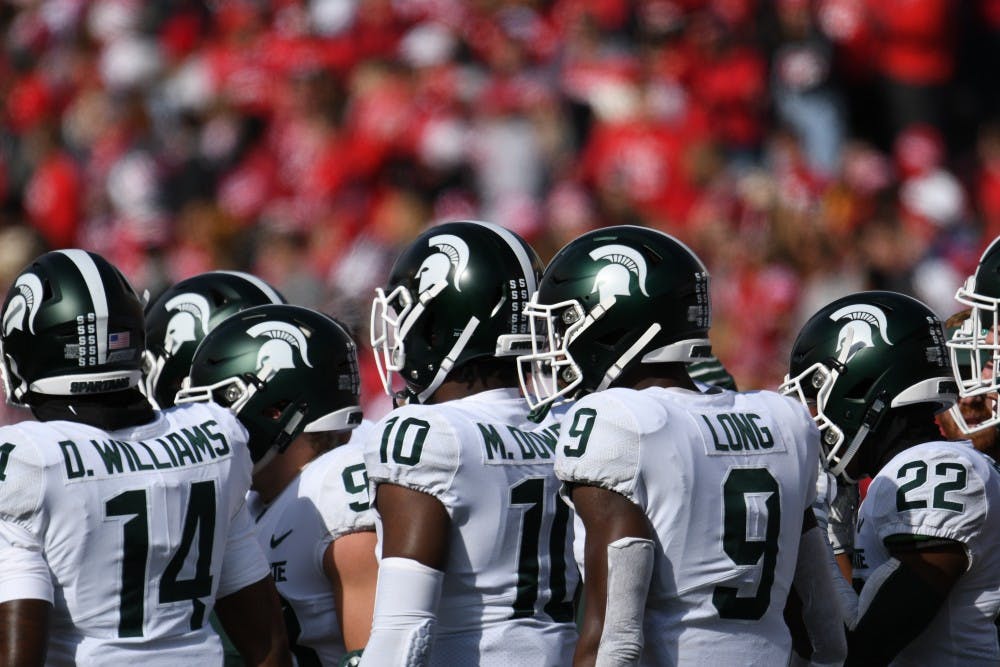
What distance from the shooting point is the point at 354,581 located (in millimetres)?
3660

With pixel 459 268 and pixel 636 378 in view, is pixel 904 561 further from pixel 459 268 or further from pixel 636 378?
pixel 459 268

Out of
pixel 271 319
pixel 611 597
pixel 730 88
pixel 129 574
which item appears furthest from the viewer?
pixel 730 88

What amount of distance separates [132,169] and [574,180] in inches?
157

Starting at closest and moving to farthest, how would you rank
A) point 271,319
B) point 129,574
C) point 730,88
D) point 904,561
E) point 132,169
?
point 129,574
point 904,561
point 271,319
point 730,88
point 132,169

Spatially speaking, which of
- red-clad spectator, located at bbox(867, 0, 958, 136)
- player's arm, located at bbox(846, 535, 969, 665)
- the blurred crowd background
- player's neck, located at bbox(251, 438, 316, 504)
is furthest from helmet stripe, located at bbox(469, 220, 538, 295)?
red-clad spectator, located at bbox(867, 0, 958, 136)

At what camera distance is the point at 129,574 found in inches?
127

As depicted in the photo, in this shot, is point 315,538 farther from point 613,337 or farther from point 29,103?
point 29,103

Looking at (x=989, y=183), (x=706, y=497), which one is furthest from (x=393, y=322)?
(x=989, y=183)

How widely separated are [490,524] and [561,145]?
293 inches

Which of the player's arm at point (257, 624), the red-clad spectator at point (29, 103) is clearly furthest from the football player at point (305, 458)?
the red-clad spectator at point (29, 103)

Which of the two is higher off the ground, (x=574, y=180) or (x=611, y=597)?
(x=574, y=180)

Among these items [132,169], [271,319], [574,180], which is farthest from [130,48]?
[271,319]

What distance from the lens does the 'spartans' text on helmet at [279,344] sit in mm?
4074

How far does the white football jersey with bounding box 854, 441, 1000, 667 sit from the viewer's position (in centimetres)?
355
